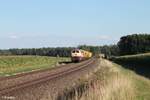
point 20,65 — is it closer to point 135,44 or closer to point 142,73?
point 142,73

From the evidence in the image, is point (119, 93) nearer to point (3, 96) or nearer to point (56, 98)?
point (56, 98)

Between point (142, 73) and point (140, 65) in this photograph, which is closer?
point (142, 73)

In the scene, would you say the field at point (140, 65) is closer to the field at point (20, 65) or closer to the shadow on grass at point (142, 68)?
the shadow on grass at point (142, 68)

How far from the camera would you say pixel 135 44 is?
180 metres

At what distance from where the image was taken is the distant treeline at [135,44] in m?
173

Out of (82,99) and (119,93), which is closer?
(82,99)

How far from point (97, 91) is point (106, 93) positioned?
0.31 meters

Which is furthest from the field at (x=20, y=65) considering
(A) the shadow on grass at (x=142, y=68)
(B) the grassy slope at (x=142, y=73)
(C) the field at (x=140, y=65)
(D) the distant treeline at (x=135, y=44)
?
(D) the distant treeline at (x=135, y=44)

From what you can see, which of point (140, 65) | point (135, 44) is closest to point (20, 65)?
point (140, 65)

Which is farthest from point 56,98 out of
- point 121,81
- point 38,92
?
point 121,81

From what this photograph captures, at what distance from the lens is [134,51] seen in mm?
Answer: 173375

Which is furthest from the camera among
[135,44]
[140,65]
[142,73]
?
[135,44]

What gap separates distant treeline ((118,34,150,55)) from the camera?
17262cm

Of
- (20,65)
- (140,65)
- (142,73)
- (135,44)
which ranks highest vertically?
(135,44)
